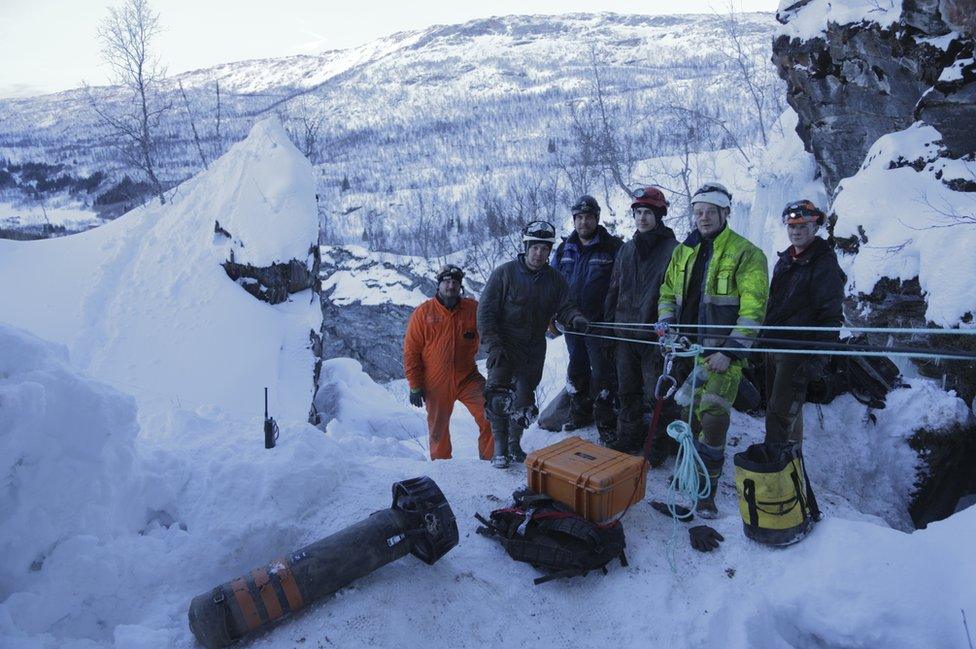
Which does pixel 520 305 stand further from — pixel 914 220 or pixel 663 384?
pixel 914 220

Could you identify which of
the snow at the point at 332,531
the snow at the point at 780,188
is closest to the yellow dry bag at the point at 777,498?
the snow at the point at 332,531

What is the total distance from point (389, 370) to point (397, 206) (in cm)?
3177

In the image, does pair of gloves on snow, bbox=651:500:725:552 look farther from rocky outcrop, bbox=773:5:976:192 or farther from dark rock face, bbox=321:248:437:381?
dark rock face, bbox=321:248:437:381

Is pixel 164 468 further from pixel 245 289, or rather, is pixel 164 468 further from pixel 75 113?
pixel 75 113

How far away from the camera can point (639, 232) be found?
4219 mm

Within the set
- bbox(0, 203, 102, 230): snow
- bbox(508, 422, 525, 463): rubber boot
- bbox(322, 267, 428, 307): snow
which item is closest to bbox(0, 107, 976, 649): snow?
bbox(508, 422, 525, 463): rubber boot

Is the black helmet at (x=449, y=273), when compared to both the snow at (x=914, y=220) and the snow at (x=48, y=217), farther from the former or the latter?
the snow at (x=48, y=217)

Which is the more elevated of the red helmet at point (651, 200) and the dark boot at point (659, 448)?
the red helmet at point (651, 200)

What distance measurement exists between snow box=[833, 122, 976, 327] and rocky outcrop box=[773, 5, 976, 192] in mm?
441

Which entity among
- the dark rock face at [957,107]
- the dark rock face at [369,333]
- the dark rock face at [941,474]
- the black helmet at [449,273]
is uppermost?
the dark rock face at [957,107]

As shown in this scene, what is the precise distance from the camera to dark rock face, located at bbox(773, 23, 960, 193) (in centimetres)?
922

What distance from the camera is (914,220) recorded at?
8312 millimetres

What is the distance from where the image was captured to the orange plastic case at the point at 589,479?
10.9ft

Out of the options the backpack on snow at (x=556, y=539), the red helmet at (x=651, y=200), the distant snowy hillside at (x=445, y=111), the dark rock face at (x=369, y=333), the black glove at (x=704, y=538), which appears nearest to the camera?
the backpack on snow at (x=556, y=539)
